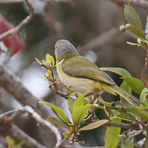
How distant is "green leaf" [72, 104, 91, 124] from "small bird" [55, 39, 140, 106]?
66mm

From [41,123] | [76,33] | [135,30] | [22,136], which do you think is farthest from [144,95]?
[76,33]

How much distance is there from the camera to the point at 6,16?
3.23 m

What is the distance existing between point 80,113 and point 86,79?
0.10m

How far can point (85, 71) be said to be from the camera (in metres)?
1.27

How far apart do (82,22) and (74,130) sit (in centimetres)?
213

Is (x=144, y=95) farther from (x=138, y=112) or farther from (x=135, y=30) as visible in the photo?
(x=135, y=30)

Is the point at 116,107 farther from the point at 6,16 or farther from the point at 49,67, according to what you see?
the point at 6,16

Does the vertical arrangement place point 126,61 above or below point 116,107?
below

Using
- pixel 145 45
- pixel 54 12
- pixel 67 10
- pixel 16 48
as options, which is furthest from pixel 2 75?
pixel 67 10

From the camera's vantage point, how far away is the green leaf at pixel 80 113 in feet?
3.83

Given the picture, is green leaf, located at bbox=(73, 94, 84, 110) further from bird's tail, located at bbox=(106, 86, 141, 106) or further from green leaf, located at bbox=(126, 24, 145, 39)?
green leaf, located at bbox=(126, 24, 145, 39)

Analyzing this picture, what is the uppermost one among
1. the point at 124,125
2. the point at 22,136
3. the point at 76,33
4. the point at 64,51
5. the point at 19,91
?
the point at 64,51

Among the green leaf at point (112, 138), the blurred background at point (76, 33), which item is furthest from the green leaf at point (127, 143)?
the blurred background at point (76, 33)

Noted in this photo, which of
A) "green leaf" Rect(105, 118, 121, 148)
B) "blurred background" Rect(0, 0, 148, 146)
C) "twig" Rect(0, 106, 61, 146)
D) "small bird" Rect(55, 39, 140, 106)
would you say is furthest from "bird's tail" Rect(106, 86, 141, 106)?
"blurred background" Rect(0, 0, 148, 146)
